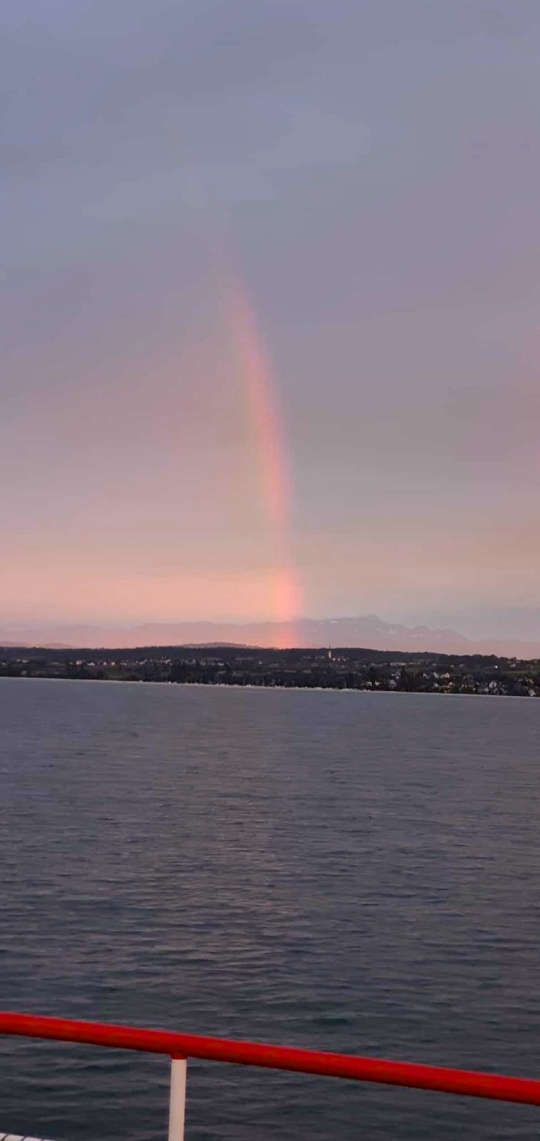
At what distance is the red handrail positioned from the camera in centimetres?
394

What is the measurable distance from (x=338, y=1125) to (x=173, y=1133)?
17.0 m

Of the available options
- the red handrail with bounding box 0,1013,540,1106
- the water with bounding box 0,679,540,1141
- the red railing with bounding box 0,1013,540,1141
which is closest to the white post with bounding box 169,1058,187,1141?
the red railing with bounding box 0,1013,540,1141

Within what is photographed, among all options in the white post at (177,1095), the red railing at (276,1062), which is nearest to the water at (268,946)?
the white post at (177,1095)

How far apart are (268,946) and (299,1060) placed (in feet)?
96.8

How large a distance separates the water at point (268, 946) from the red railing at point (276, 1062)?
639 inches

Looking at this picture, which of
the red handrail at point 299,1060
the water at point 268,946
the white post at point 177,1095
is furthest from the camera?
the water at point 268,946

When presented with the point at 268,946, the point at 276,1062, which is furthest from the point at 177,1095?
the point at 268,946

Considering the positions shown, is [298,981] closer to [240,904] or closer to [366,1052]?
[366,1052]

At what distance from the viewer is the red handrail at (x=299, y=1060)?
394cm

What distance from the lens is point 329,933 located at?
112 ft

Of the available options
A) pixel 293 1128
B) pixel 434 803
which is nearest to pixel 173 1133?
pixel 293 1128

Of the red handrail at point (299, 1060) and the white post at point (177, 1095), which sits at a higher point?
the red handrail at point (299, 1060)

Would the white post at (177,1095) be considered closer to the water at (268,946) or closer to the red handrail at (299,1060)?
the red handrail at (299,1060)

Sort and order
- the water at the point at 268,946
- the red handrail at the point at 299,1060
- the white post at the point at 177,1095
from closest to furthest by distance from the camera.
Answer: the red handrail at the point at 299,1060, the white post at the point at 177,1095, the water at the point at 268,946
